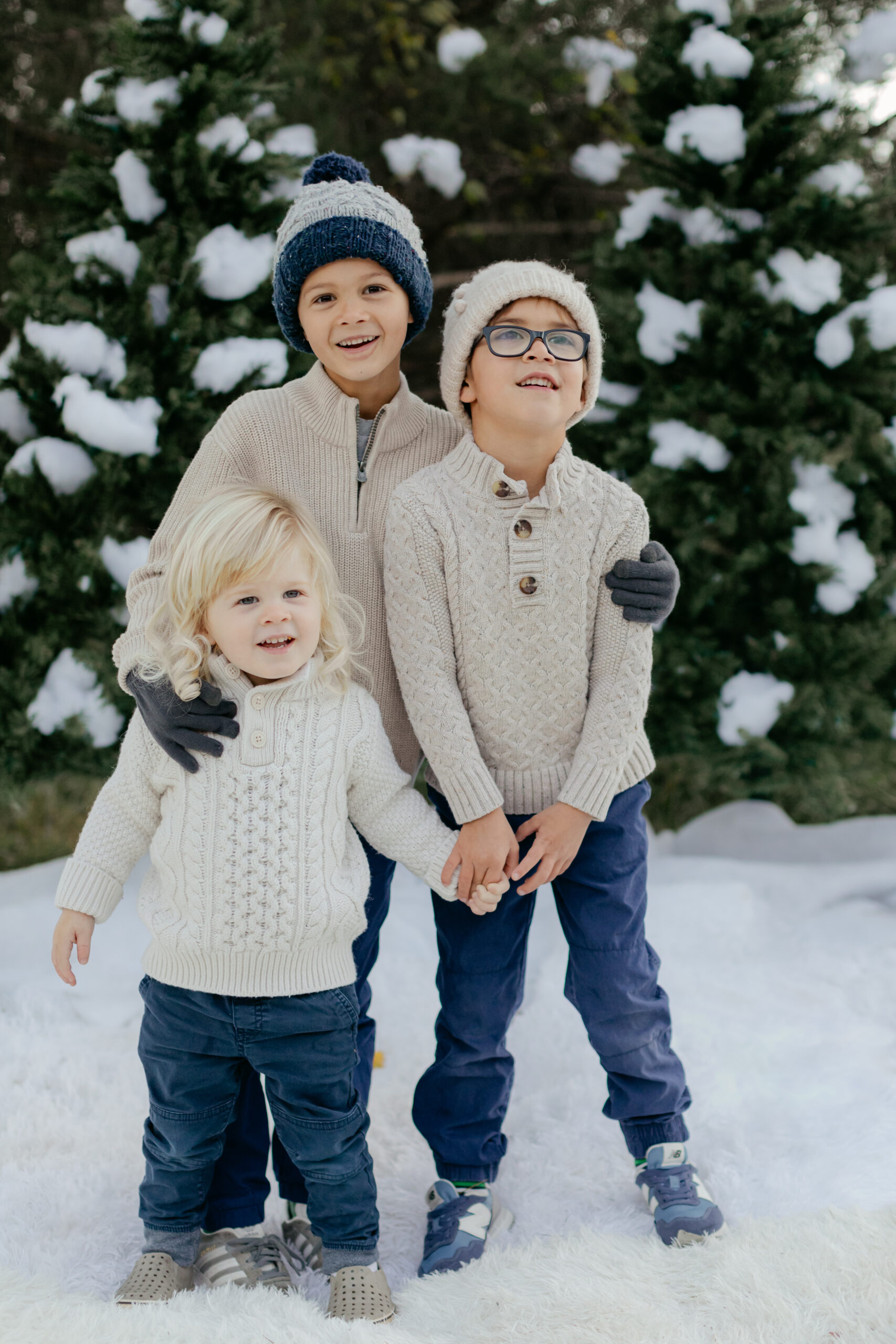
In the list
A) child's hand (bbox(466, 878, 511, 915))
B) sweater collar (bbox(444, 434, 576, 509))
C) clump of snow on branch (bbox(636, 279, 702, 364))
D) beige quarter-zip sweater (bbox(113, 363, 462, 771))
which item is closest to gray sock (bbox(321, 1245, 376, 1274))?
child's hand (bbox(466, 878, 511, 915))

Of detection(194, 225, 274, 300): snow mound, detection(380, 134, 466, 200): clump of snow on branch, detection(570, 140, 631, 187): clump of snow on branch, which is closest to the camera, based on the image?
detection(194, 225, 274, 300): snow mound

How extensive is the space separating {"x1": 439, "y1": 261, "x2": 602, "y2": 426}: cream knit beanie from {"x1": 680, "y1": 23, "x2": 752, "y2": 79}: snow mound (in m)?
1.42

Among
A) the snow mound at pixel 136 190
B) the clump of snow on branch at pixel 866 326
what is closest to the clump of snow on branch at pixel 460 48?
the snow mound at pixel 136 190

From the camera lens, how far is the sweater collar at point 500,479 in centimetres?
170

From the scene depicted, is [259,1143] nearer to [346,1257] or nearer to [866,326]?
[346,1257]

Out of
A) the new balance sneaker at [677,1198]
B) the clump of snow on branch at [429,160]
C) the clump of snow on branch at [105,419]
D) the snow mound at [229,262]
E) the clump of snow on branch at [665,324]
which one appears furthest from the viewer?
the clump of snow on branch at [429,160]

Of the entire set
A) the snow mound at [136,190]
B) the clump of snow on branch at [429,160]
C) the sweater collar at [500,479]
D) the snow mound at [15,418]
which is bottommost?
the sweater collar at [500,479]

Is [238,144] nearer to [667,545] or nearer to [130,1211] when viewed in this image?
[667,545]

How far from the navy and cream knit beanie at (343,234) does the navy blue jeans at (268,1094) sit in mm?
1116

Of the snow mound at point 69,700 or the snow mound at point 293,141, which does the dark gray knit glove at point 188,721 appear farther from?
the snow mound at point 293,141

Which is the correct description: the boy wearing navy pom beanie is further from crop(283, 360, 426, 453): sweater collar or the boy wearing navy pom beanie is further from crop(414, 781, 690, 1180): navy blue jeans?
crop(414, 781, 690, 1180): navy blue jeans

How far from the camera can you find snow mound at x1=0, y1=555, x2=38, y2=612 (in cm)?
273

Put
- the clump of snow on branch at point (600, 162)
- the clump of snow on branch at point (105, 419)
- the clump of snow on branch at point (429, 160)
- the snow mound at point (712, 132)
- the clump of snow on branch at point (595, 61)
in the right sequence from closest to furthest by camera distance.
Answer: the clump of snow on branch at point (105, 419) < the snow mound at point (712, 132) < the clump of snow on branch at point (429, 160) < the clump of snow on branch at point (600, 162) < the clump of snow on branch at point (595, 61)

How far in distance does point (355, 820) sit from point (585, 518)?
593 mm
